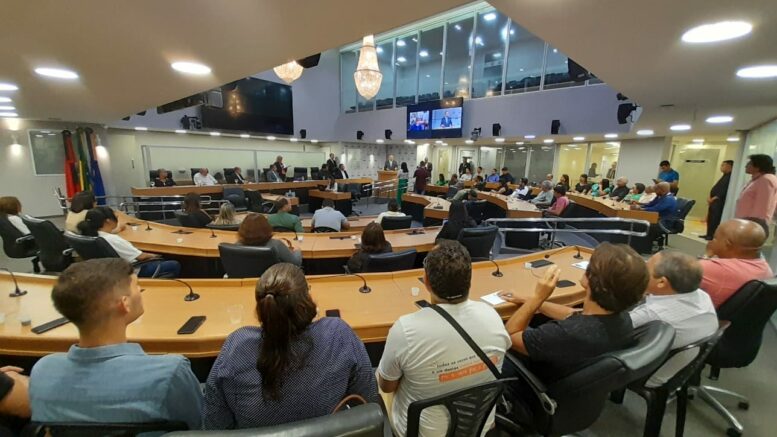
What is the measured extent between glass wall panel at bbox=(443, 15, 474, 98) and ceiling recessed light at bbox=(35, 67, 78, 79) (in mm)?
10175

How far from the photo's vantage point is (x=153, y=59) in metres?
2.55

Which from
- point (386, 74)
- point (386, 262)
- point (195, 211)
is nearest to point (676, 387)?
point (386, 262)

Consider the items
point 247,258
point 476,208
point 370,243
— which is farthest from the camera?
point 476,208

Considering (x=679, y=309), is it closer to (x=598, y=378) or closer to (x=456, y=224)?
(x=598, y=378)

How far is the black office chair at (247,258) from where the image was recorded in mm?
2638

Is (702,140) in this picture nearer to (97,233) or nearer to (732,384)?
(732,384)

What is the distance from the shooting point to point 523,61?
9.70 m

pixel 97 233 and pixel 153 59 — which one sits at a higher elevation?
pixel 153 59

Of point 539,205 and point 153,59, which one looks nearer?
point 153,59

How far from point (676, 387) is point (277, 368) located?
2094 mm

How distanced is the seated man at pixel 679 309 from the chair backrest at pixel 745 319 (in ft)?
1.23

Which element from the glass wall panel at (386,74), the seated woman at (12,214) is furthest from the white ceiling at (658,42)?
the glass wall panel at (386,74)

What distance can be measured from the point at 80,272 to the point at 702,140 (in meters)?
13.6

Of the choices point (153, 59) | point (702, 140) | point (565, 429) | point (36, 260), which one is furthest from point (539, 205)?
point (36, 260)
